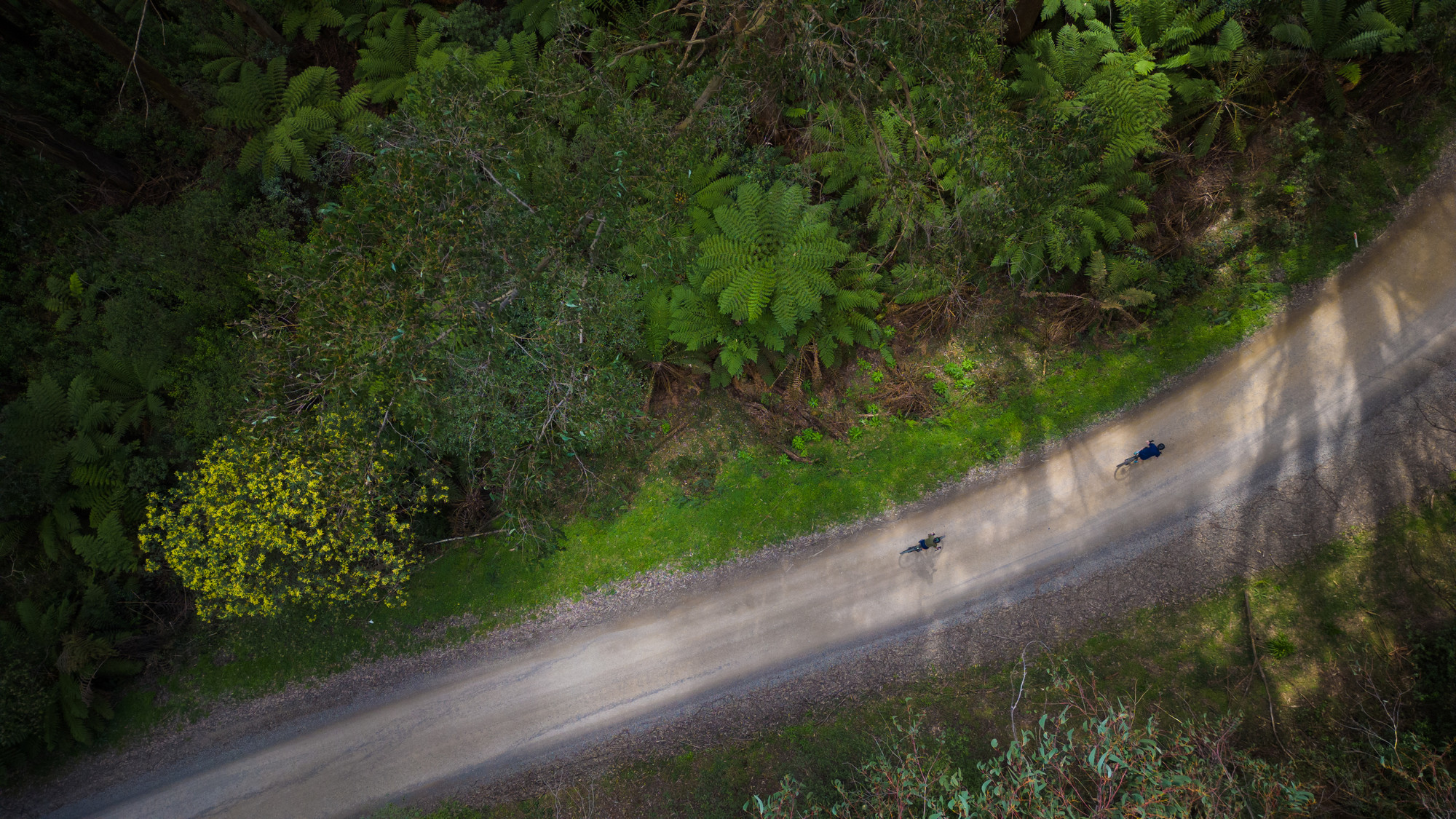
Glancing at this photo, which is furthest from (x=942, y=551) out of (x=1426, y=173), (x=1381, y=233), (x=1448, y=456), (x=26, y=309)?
(x=26, y=309)

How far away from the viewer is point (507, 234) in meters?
8.23

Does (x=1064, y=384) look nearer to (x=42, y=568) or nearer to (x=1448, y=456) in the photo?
(x=1448, y=456)

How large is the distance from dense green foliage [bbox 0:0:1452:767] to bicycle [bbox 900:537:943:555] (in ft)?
3.59

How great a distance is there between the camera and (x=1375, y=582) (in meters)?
9.91

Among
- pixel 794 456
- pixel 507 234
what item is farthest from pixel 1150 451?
pixel 507 234

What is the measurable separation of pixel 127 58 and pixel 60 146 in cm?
270

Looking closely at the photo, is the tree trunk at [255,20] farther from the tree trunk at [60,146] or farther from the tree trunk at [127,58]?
the tree trunk at [60,146]

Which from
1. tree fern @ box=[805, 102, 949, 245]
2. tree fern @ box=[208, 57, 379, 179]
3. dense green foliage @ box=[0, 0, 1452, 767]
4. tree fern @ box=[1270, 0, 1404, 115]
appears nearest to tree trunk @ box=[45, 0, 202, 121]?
dense green foliage @ box=[0, 0, 1452, 767]

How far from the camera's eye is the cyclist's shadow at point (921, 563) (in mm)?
11062

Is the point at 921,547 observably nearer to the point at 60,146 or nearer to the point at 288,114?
the point at 288,114

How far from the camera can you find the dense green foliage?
8469 mm

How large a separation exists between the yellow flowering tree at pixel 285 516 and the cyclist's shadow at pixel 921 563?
8208mm

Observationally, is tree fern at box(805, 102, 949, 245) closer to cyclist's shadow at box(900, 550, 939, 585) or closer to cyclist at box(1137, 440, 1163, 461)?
cyclist at box(1137, 440, 1163, 461)

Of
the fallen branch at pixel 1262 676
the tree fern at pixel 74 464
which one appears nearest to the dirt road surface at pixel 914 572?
the fallen branch at pixel 1262 676
